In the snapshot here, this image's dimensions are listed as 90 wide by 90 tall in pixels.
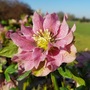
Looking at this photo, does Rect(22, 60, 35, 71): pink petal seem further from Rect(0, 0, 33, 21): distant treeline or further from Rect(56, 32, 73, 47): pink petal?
Rect(0, 0, 33, 21): distant treeline

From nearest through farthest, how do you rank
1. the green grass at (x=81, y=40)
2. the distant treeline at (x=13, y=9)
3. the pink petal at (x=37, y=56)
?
the pink petal at (x=37, y=56) < the green grass at (x=81, y=40) < the distant treeline at (x=13, y=9)

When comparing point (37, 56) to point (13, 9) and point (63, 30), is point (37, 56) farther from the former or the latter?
point (13, 9)

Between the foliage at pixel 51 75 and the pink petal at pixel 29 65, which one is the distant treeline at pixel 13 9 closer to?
the foliage at pixel 51 75

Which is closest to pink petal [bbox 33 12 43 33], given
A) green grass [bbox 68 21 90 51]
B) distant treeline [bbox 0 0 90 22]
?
green grass [bbox 68 21 90 51]

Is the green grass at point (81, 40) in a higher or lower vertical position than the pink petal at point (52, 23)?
lower

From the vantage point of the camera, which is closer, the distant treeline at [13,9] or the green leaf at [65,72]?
the green leaf at [65,72]

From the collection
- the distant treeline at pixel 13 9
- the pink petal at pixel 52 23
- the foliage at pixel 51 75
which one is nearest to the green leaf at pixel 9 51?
the foliage at pixel 51 75

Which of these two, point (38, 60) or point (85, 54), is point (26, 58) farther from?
point (85, 54)
